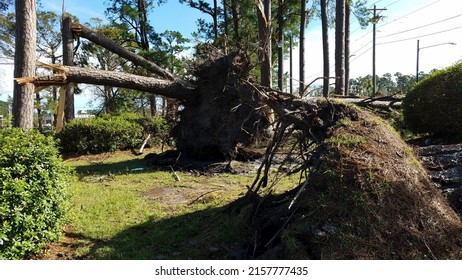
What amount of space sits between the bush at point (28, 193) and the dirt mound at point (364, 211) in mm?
2482

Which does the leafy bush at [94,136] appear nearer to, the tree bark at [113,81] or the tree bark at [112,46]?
the tree bark at [112,46]

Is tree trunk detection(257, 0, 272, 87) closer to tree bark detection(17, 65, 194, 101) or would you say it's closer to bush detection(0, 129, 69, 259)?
tree bark detection(17, 65, 194, 101)

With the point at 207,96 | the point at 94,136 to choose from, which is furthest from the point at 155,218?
the point at 94,136

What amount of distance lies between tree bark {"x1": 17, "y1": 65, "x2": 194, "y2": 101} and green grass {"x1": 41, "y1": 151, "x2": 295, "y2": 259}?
8.36ft

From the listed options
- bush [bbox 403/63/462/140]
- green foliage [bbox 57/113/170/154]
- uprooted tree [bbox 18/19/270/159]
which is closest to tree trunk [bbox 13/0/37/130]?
uprooted tree [bbox 18/19/270/159]

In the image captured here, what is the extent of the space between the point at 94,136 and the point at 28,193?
10072 millimetres

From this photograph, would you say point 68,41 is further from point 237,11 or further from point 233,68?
point 237,11

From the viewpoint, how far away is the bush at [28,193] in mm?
3432

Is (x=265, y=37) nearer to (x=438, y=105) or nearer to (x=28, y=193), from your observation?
(x=438, y=105)

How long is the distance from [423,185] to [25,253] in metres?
4.33

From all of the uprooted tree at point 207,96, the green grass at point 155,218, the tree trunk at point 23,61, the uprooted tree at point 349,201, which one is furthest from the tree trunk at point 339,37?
the tree trunk at point 23,61

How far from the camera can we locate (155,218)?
543 centimetres

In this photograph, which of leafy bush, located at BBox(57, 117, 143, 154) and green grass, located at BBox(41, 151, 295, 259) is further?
leafy bush, located at BBox(57, 117, 143, 154)

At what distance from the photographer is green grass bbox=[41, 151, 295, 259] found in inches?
165
